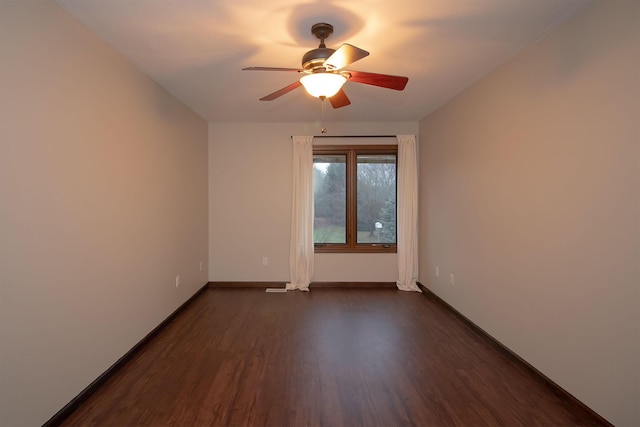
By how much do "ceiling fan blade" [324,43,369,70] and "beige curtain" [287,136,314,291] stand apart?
2.65m

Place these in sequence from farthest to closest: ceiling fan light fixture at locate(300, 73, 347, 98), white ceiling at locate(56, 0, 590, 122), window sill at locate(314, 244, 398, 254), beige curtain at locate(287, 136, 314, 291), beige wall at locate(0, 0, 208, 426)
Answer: window sill at locate(314, 244, 398, 254), beige curtain at locate(287, 136, 314, 291), ceiling fan light fixture at locate(300, 73, 347, 98), white ceiling at locate(56, 0, 590, 122), beige wall at locate(0, 0, 208, 426)

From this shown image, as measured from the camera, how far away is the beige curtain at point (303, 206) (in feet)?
15.2

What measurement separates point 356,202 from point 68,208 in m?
3.60

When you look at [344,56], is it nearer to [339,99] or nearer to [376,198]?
[339,99]

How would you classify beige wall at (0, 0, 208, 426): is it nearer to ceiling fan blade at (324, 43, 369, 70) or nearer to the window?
ceiling fan blade at (324, 43, 369, 70)

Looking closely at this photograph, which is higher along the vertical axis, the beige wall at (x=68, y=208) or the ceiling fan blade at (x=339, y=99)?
the ceiling fan blade at (x=339, y=99)

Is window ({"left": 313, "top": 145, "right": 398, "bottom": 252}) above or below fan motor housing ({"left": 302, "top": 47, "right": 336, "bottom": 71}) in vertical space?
below

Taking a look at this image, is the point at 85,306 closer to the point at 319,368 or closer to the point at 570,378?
the point at 319,368

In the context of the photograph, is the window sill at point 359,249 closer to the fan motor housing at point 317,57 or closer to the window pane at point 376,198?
the window pane at point 376,198

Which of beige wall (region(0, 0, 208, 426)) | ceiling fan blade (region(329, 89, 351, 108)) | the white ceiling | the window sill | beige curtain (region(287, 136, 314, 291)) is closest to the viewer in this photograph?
beige wall (region(0, 0, 208, 426))

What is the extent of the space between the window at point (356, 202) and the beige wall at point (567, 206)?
1.65 metres

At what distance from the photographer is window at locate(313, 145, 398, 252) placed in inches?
190

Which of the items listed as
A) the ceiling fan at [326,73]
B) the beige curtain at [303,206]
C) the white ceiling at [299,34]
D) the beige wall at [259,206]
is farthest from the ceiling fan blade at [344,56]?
the beige wall at [259,206]

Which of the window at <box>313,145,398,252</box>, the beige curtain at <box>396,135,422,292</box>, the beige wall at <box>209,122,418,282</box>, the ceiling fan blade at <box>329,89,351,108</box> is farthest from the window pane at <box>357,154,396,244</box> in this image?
the ceiling fan blade at <box>329,89,351,108</box>
